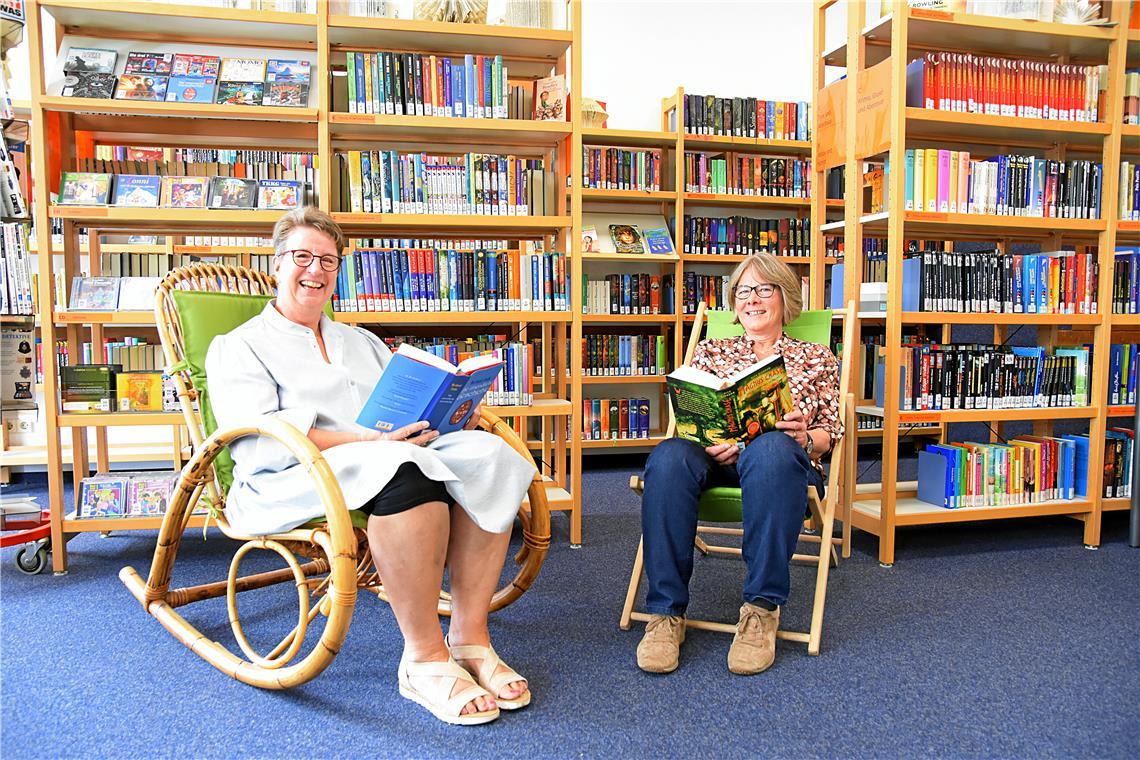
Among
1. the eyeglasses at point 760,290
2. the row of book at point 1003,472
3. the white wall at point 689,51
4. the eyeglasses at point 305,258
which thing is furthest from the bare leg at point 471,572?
the white wall at point 689,51

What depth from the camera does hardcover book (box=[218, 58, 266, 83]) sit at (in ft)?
9.04

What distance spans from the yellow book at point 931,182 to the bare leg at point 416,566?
208 cm

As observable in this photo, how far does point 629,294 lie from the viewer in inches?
186

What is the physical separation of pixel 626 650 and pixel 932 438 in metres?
3.52

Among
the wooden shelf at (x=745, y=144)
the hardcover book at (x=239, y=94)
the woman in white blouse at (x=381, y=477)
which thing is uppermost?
the wooden shelf at (x=745, y=144)

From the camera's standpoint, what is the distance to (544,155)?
326cm

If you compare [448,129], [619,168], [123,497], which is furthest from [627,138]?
[123,497]

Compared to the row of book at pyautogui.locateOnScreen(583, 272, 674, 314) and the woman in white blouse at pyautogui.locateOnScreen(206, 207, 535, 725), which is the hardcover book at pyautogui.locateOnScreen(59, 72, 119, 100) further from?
the row of book at pyautogui.locateOnScreen(583, 272, 674, 314)

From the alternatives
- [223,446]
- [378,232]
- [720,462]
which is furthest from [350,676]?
[378,232]

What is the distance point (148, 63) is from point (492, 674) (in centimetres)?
229

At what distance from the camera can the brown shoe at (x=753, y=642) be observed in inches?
75.0

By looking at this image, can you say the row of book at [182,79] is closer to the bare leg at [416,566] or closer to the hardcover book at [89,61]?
the hardcover book at [89,61]

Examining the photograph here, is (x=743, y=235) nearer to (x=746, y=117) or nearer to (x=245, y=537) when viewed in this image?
(x=746, y=117)

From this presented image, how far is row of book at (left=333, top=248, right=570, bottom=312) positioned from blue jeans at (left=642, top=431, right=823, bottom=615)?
1129 millimetres
